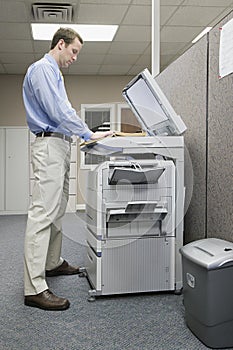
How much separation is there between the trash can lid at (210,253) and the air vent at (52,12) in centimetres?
247

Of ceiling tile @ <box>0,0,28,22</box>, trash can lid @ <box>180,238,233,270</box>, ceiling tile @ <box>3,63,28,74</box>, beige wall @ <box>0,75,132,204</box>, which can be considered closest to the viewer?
trash can lid @ <box>180,238,233,270</box>

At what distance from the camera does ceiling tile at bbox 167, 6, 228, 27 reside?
329 cm

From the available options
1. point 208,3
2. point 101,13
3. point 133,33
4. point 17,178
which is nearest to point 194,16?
point 208,3

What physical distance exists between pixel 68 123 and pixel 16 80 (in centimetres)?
406

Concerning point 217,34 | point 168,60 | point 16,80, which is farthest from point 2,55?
point 217,34

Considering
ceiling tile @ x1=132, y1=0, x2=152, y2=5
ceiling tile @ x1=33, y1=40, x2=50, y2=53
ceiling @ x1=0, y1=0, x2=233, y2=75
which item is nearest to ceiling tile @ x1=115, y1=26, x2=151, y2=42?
ceiling @ x1=0, y1=0, x2=233, y2=75

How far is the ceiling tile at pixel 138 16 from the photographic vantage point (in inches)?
128

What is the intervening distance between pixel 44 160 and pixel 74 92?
3963 millimetres

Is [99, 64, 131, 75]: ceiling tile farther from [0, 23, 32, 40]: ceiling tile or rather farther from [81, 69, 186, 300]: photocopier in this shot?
[81, 69, 186, 300]: photocopier

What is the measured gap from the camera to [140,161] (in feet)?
5.59

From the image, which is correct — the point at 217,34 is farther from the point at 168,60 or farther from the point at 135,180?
the point at 168,60

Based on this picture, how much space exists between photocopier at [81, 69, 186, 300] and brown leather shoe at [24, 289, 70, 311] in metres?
0.14

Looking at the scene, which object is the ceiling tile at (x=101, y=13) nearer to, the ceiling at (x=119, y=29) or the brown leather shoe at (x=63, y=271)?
the ceiling at (x=119, y=29)

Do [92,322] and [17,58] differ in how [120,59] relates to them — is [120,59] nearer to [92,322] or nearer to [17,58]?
[17,58]
